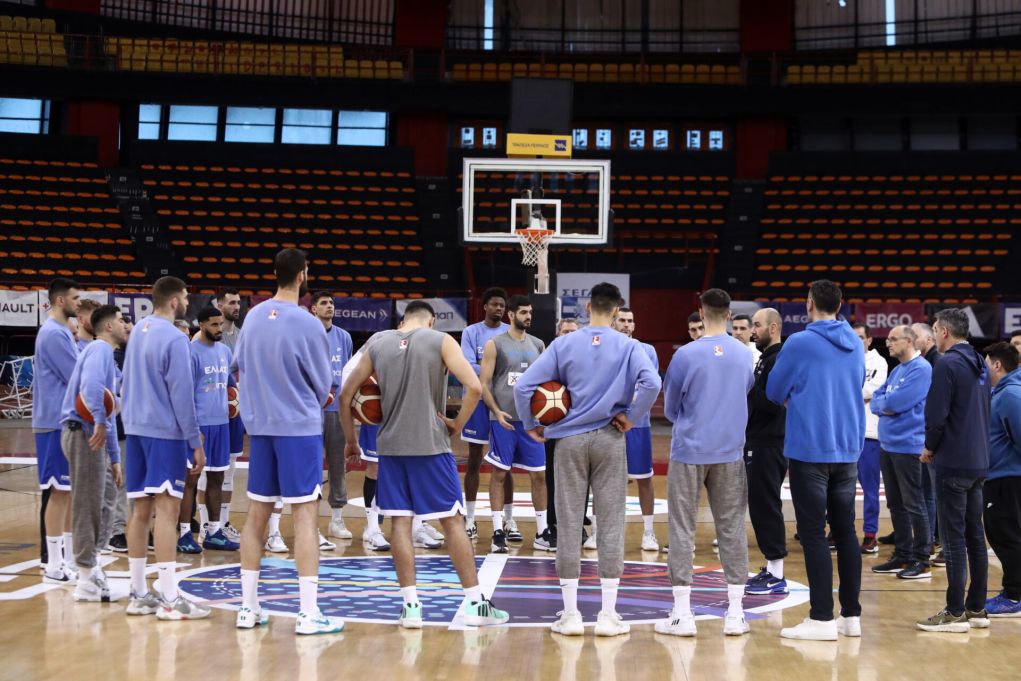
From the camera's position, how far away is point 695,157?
2747cm

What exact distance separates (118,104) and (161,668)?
80.6 ft

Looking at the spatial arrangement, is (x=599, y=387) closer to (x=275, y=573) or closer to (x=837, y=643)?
(x=837, y=643)

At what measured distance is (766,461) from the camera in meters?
7.66

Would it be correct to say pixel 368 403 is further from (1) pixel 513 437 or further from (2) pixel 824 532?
(2) pixel 824 532

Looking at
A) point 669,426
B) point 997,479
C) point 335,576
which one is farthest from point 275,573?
point 669,426

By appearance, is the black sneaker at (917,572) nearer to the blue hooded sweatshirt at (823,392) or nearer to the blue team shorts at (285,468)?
the blue hooded sweatshirt at (823,392)

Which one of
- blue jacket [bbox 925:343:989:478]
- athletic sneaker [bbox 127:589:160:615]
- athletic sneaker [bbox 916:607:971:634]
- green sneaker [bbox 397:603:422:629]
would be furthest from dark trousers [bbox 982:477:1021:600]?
athletic sneaker [bbox 127:589:160:615]

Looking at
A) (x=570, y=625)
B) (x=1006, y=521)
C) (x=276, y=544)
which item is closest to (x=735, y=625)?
(x=570, y=625)

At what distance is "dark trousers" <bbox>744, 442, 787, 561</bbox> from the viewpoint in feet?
24.3

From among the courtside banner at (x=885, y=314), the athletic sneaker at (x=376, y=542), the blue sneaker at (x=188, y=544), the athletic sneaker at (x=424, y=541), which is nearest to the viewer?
the blue sneaker at (x=188, y=544)

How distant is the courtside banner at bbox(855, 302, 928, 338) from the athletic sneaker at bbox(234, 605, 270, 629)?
1769 cm

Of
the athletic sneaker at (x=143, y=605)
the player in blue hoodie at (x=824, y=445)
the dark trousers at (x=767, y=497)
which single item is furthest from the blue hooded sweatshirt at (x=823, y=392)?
the athletic sneaker at (x=143, y=605)

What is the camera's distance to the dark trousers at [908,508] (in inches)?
314

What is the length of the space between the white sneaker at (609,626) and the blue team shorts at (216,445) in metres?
3.67
